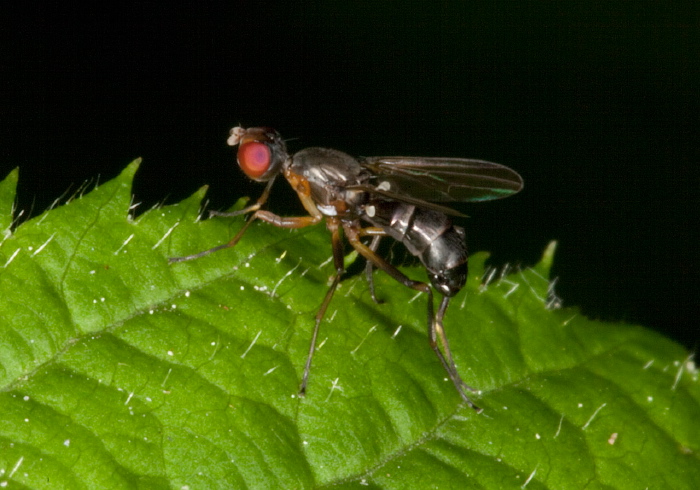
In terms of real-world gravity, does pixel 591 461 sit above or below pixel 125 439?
below

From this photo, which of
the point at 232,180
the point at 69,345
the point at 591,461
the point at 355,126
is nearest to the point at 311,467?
the point at 69,345

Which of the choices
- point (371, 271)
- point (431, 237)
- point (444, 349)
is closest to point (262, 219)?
point (371, 271)

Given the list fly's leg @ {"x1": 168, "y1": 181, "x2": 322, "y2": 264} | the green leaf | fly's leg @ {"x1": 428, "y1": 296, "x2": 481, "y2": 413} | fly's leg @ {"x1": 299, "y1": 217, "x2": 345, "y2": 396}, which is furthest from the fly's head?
fly's leg @ {"x1": 428, "y1": 296, "x2": 481, "y2": 413}

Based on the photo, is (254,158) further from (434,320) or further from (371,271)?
(434,320)

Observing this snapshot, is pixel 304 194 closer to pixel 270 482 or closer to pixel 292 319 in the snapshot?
pixel 292 319

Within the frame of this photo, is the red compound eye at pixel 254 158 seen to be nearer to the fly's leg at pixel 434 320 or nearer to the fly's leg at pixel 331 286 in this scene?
the fly's leg at pixel 331 286

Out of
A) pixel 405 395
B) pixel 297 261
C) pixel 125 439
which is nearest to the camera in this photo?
pixel 125 439
